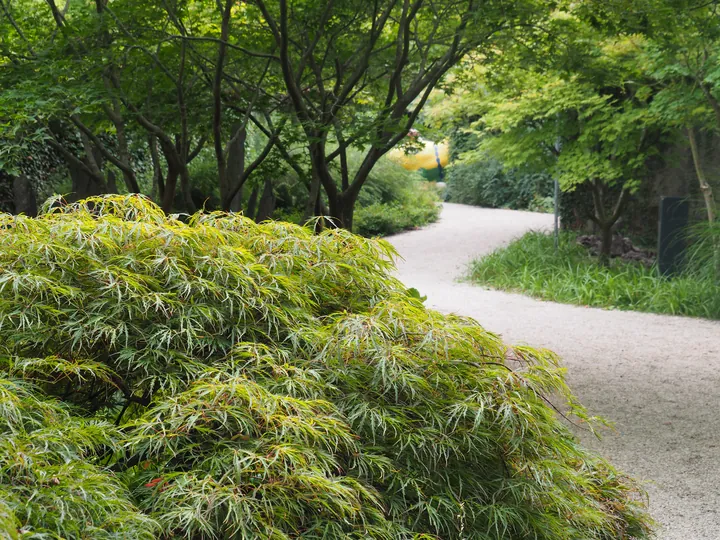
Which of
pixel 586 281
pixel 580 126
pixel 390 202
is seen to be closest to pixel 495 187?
pixel 390 202

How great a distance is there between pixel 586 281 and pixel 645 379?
357cm

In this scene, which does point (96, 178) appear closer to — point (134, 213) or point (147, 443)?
point (134, 213)

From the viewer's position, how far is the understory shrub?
1.75 m

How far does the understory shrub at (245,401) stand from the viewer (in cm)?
175

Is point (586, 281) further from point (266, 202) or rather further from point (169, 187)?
point (169, 187)

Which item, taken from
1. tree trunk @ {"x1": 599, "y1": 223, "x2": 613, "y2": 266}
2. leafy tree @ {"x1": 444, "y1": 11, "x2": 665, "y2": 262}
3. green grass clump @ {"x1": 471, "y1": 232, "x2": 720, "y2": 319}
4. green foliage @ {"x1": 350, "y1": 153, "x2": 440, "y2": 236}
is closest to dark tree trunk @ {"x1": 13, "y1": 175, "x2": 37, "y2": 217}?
leafy tree @ {"x1": 444, "y1": 11, "x2": 665, "y2": 262}

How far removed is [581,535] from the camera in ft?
8.07

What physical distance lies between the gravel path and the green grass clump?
0.28 meters

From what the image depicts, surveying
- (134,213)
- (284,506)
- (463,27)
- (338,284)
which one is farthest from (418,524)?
(463,27)

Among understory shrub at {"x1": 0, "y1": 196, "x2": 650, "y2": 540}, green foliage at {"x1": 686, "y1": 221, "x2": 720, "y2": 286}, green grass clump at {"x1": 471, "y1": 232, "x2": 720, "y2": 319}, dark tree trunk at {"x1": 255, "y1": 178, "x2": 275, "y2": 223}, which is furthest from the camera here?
green foliage at {"x1": 686, "y1": 221, "x2": 720, "y2": 286}

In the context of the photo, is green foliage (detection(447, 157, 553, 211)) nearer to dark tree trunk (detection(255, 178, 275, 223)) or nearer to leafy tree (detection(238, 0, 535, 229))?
dark tree trunk (detection(255, 178, 275, 223))

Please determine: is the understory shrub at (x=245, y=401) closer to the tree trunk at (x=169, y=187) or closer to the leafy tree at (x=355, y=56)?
the leafy tree at (x=355, y=56)

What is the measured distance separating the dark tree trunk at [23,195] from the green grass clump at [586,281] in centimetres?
561

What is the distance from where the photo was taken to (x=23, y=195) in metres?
8.21
